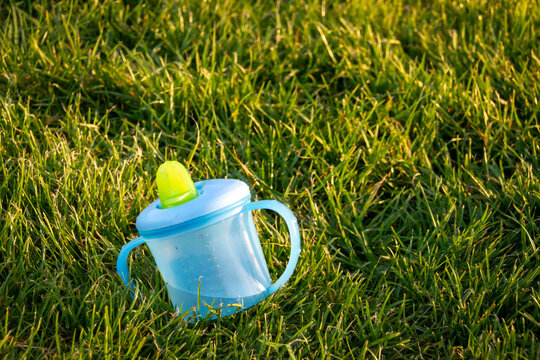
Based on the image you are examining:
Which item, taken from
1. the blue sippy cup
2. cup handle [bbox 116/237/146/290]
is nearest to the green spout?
the blue sippy cup

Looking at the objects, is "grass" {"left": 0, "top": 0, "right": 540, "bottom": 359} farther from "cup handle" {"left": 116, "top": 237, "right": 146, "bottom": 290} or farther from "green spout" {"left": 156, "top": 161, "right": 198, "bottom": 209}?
"green spout" {"left": 156, "top": 161, "right": 198, "bottom": 209}

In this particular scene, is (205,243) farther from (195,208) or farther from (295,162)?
(295,162)

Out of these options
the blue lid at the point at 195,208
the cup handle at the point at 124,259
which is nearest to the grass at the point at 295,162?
the cup handle at the point at 124,259

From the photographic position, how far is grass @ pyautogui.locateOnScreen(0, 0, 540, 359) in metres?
1.50

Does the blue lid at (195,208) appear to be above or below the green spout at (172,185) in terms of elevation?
below

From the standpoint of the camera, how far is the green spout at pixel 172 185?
1.42 meters

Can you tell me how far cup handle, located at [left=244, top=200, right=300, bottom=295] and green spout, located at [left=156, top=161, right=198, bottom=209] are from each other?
0.17m

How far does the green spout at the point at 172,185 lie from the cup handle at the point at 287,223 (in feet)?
0.56

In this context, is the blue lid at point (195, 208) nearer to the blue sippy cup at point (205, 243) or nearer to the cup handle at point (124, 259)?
the blue sippy cup at point (205, 243)

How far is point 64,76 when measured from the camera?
2318 millimetres

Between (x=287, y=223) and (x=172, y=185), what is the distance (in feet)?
1.06

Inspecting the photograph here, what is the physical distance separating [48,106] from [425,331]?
169cm

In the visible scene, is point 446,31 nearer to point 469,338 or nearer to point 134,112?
point 134,112

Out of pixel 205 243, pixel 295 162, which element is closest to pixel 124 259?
pixel 205 243
